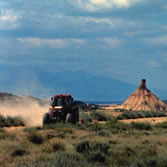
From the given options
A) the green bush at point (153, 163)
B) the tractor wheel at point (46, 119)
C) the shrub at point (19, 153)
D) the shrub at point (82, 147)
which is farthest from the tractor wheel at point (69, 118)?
the green bush at point (153, 163)

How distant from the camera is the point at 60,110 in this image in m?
24.8

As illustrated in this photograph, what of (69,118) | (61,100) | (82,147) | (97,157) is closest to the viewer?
(97,157)

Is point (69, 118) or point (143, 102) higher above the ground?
point (143, 102)

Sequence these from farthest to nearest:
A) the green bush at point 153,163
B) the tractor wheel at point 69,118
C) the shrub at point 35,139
Answer: the tractor wheel at point 69,118
the shrub at point 35,139
the green bush at point 153,163

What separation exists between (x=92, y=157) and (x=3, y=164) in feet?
8.66

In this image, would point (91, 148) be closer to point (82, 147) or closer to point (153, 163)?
point (82, 147)

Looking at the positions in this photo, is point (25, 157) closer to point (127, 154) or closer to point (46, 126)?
point (127, 154)

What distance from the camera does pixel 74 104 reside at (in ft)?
84.5

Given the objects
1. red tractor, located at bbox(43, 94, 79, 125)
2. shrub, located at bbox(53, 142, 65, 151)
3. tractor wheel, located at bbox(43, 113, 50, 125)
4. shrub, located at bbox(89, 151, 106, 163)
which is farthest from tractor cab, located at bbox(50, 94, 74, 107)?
shrub, located at bbox(89, 151, 106, 163)

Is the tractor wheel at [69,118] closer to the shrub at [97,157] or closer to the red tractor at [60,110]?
the red tractor at [60,110]

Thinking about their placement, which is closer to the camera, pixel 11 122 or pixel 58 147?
pixel 58 147

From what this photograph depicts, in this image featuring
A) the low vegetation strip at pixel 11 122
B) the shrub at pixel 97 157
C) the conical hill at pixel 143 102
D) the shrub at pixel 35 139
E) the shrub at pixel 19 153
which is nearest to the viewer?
the shrub at pixel 97 157

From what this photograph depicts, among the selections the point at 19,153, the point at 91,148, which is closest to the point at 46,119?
the point at 19,153

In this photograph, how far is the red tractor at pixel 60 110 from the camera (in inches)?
977
